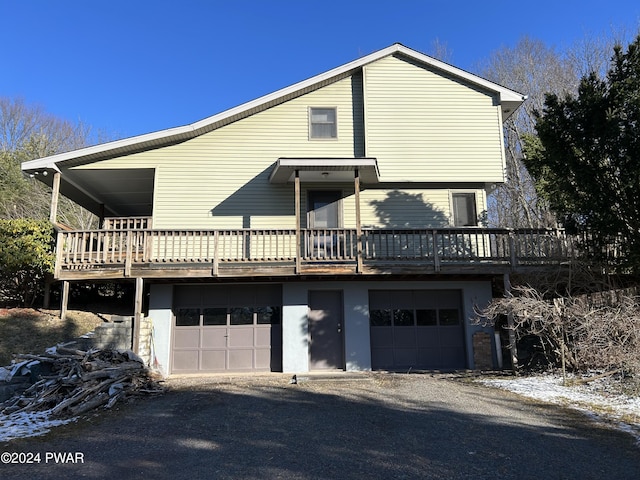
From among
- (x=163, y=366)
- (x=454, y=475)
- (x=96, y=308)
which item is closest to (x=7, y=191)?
(x=96, y=308)

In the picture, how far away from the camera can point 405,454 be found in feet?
18.0

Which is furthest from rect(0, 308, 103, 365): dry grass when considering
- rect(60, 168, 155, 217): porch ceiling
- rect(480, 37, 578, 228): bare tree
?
rect(480, 37, 578, 228): bare tree

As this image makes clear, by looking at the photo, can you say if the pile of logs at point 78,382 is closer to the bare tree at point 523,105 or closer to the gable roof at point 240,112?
the gable roof at point 240,112

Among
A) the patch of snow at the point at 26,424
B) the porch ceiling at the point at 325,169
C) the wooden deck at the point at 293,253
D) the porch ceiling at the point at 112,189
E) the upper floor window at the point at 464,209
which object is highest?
the porch ceiling at the point at 112,189

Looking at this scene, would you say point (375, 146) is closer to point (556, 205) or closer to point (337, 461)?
point (556, 205)

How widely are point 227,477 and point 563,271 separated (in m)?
9.69

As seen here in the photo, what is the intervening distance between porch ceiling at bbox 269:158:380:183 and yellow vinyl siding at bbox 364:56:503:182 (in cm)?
105

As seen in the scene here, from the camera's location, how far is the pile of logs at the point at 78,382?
775cm

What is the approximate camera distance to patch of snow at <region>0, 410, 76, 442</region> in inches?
254

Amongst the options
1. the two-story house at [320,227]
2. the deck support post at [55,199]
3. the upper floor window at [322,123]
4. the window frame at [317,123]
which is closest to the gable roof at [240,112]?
the two-story house at [320,227]

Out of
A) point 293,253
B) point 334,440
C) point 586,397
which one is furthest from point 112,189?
point 586,397

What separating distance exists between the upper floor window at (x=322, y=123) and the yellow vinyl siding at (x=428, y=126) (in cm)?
103

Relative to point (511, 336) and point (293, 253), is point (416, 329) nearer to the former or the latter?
point (511, 336)

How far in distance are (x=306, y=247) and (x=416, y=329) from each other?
3998 mm
